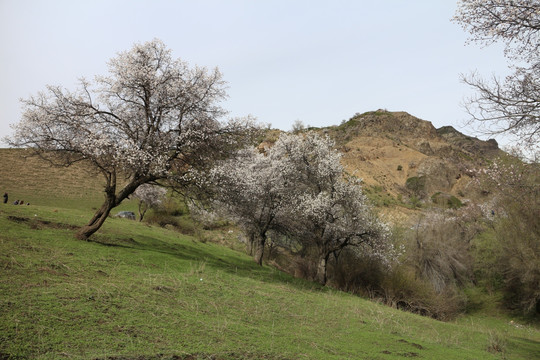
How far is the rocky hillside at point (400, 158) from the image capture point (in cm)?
7088

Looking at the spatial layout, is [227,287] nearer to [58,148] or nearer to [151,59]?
[58,148]

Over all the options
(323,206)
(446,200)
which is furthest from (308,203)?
(446,200)

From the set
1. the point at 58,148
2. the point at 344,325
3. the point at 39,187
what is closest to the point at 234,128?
the point at 58,148

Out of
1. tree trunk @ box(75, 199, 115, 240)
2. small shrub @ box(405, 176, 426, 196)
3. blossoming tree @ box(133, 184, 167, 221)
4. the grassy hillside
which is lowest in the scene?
the grassy hillside

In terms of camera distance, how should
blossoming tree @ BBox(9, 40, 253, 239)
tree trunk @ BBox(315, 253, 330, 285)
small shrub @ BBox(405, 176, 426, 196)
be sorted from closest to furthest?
blossoming tree @ BBox(9, 40, 253, 239) < tree trunk @ BBox(315, 253, 330, 285) < small shrub @ BBox(405, 176, 426, 196)

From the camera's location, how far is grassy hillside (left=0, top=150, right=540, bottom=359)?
6324mm

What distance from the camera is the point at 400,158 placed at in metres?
83.5

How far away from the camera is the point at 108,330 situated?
6.77m

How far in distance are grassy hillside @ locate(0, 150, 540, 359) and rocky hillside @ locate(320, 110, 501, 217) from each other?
46.1 m

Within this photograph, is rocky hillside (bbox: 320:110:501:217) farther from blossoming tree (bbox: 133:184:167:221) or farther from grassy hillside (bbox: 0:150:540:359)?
grassy hillside (bbox: 0:150:540:359)

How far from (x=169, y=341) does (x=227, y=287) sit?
632 centimetres

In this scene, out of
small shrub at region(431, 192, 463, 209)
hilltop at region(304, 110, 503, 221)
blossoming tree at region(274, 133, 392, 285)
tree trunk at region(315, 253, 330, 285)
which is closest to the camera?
blossoming tree at region(274, 133, 392, 285)

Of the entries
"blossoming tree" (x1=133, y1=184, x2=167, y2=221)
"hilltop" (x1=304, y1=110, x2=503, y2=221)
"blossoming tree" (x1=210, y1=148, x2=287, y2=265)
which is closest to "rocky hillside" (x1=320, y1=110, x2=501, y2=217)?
"hilltop" (x1=304, y1=110, x2=503, y2=221)

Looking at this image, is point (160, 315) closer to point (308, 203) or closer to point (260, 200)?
point (308, 203)
